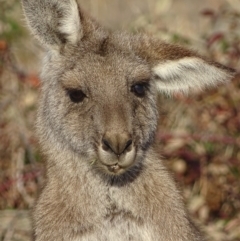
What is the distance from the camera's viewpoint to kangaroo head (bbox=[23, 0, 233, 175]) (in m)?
5.21

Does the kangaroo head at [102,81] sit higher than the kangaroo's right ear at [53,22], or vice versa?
the kangaroo's right ear at [53,22]

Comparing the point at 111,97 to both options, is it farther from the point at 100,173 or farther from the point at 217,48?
the point at 217,48

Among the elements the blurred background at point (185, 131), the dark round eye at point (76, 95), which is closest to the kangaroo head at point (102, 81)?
the dark round eye at point (76, 95)

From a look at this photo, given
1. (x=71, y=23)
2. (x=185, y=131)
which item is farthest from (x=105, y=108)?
(x=185, y=131)

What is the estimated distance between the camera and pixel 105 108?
525 centimetres

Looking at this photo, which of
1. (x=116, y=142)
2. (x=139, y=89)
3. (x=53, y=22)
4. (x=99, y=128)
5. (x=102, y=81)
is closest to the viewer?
(x=116, y=142)

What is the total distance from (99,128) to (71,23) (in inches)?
32.2

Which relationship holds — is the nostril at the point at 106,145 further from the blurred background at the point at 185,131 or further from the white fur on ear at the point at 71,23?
the blurred background at the point at 185,131

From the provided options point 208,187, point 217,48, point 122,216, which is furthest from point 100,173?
point 217,48

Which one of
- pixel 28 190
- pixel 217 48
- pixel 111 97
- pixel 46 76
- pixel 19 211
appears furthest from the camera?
pixel 217 48

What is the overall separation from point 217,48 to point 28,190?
2.41m

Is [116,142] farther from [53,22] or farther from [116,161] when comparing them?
[53,22]

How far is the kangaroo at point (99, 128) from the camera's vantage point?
535 centimetres

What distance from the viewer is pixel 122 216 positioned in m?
5.46
